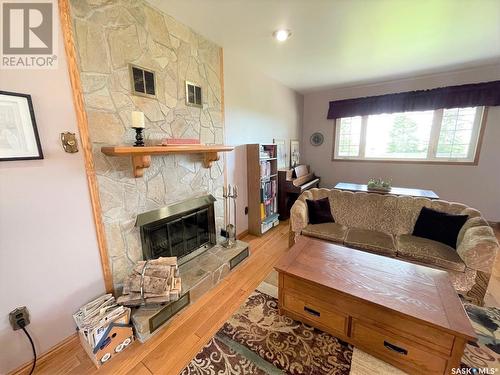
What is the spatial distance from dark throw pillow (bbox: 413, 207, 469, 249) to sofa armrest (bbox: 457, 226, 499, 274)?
0.22m

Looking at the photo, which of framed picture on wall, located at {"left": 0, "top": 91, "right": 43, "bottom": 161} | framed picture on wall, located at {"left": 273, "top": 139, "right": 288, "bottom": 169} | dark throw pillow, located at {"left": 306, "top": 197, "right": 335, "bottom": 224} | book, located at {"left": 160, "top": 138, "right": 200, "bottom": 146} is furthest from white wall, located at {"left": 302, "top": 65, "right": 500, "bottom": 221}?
framed picture on wall, located at {"left": 0, "top": 91, "right": 43, "bottom": 161}

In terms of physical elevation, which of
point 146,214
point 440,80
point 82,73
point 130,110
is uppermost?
point 440,80

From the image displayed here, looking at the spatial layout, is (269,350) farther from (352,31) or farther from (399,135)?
(399,135)

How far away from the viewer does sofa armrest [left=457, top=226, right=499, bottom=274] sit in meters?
1.70

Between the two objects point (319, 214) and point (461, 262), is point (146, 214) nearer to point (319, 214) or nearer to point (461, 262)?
point (319, 214)

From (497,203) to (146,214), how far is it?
5.22 metres

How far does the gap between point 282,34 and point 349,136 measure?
9.95 ft

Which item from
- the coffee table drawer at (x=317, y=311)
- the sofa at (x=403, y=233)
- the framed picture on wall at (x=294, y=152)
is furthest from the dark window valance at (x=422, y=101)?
the coffee table drawer at (x=317, y=311)

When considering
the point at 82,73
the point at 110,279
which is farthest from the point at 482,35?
the point at 110,279

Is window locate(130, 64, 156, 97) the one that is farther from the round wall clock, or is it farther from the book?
the round wall clock

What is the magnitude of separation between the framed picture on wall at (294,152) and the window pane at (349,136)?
0.93 metres

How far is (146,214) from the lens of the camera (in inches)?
72.4

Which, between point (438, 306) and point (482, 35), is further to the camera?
point (482, 35)

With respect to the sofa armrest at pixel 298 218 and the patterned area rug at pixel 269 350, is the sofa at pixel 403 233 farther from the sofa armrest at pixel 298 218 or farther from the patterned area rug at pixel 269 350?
the patterned area rug at pixel 269 350
